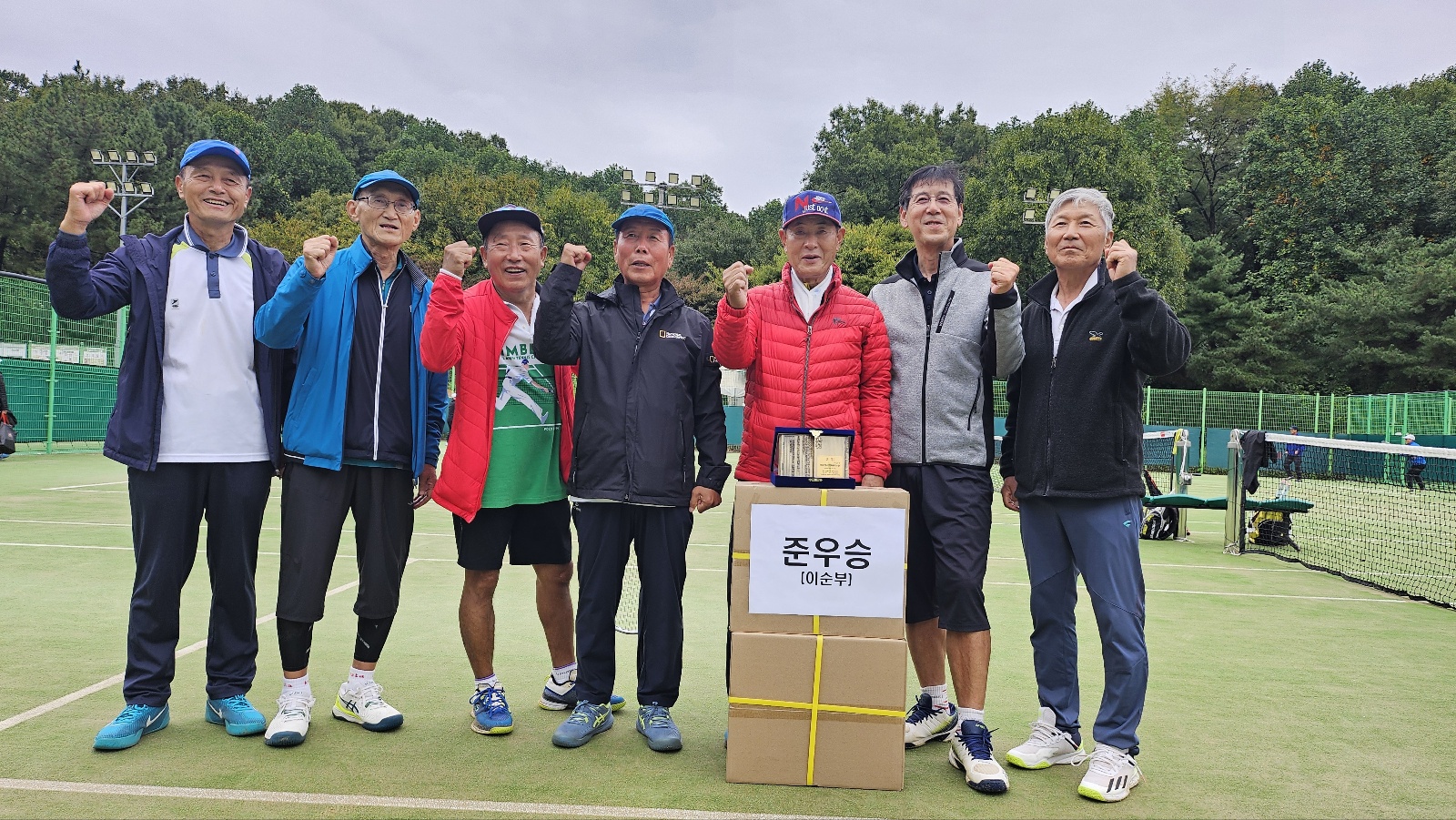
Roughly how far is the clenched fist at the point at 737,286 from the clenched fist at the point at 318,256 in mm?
1545

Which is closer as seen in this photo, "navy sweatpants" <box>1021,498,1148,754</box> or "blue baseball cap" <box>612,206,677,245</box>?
"navy sweatpants" <box>1021,498,1148,754</box>

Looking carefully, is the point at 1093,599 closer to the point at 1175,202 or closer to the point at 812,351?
the point at 812,351

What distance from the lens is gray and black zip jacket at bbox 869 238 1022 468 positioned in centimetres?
400

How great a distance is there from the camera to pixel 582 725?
4012mm

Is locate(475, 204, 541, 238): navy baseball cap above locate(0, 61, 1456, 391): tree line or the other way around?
the other way around

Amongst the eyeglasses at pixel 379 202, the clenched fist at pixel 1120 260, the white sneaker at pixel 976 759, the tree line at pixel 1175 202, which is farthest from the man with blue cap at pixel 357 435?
the tree line at pixel 1175 202

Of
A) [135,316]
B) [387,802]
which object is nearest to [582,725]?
[387,802]

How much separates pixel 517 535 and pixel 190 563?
1.32 metres

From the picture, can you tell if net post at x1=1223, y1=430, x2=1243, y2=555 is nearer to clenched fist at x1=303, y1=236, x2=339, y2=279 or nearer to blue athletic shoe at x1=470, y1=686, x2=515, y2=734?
blue athletic shoe at x1=470, y1=686, x2=515, y2=734

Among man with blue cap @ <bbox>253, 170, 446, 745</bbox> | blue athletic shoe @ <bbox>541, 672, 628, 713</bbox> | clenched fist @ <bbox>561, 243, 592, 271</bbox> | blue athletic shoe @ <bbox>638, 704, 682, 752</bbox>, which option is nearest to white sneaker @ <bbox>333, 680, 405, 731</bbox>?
man with blue cap @ <bbox>253, 170, 446, 745</bbox>

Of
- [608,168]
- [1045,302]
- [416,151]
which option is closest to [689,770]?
[1045,302]

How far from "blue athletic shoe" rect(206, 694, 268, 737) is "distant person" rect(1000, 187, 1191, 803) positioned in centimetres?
303

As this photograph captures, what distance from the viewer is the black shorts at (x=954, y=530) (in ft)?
12.9

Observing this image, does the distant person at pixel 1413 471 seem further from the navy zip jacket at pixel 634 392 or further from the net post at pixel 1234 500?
the navy zip jacket at pixel 634 392
